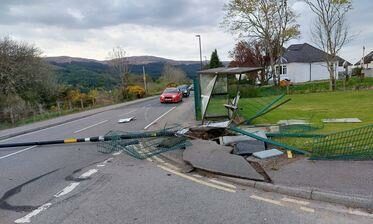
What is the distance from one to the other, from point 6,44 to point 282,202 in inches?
1238

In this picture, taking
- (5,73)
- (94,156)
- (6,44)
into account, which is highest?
(6,44)

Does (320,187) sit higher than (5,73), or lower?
lower

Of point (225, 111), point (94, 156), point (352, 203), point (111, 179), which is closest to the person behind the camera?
point (352, 203)

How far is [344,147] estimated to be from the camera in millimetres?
6895

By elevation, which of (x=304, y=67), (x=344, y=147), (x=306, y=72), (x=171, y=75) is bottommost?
(x=344, y=147)

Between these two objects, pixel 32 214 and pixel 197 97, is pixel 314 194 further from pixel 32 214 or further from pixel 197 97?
pixel 197 97

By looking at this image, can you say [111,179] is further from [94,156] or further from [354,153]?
[354,153]

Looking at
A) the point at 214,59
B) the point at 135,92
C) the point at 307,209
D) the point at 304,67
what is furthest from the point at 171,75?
the point at 307,209

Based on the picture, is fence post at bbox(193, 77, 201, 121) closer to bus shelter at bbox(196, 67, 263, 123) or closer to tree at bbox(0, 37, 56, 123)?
bus shelter at bbox(196, 67, 263, 123)

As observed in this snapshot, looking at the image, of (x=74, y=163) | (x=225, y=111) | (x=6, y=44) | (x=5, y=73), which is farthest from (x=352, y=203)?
(x=6, y=44)

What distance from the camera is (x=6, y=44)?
94.5ft

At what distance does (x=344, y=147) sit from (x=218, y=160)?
9.50ft

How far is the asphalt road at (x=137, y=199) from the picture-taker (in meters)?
4.36

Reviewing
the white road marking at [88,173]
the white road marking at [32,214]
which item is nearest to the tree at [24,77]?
the white road marking at [88,173]
